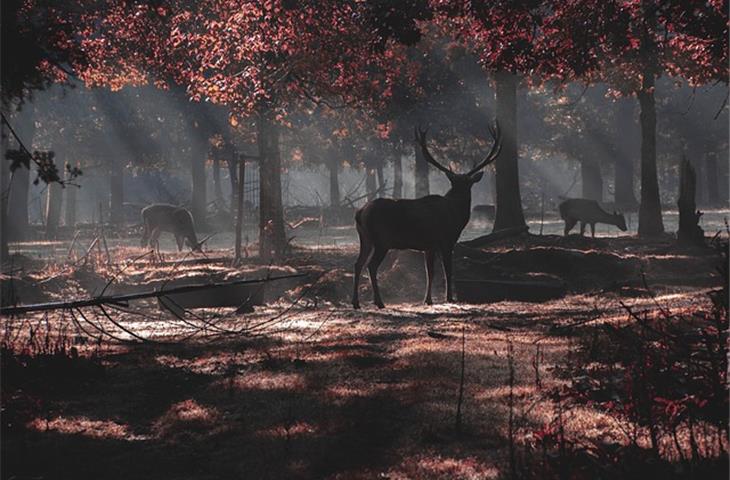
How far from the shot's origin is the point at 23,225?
138ft

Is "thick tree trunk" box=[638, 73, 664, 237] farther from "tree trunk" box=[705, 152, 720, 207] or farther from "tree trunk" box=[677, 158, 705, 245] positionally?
"tree trunk" box=[705, 152, 720, 207]

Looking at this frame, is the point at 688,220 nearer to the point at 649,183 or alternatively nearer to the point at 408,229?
the point at 649,183

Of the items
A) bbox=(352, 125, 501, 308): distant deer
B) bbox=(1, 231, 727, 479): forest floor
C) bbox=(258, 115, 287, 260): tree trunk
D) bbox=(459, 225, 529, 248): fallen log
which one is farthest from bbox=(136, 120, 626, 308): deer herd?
bbox=(258, 115, 287, 260): tree trunk

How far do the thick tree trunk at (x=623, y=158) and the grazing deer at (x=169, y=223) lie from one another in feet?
113

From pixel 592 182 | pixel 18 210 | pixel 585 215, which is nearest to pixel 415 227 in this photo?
pixel 585 215

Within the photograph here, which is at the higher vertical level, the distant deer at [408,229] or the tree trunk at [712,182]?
the tree trunk at [712,182]

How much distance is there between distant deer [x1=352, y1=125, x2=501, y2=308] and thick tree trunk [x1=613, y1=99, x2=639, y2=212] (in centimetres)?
Result: 4139

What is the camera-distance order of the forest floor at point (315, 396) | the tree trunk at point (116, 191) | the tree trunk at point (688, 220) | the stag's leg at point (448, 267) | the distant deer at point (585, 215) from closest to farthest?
the forest floor at point (315, 396) < the stag's leg at point (448, 267) < the tree trunk at point (688, 220) < the distant deer at point (585, 215) < the tree trunk at point (116, 191)

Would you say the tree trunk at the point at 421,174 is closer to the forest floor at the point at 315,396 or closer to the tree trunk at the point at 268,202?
the tree trunk at the point at 268,202

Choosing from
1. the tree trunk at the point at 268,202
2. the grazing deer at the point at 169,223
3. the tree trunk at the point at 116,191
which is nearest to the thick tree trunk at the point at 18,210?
the tree trunk at the point at 116,191

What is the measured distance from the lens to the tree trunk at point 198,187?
145 ft

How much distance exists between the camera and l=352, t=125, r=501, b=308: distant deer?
13.9 metres

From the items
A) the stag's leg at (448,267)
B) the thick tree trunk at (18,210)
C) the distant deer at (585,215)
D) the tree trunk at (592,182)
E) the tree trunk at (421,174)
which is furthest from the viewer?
the tree trunk at (592,182)

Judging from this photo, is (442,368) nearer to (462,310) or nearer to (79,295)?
(462,310)
